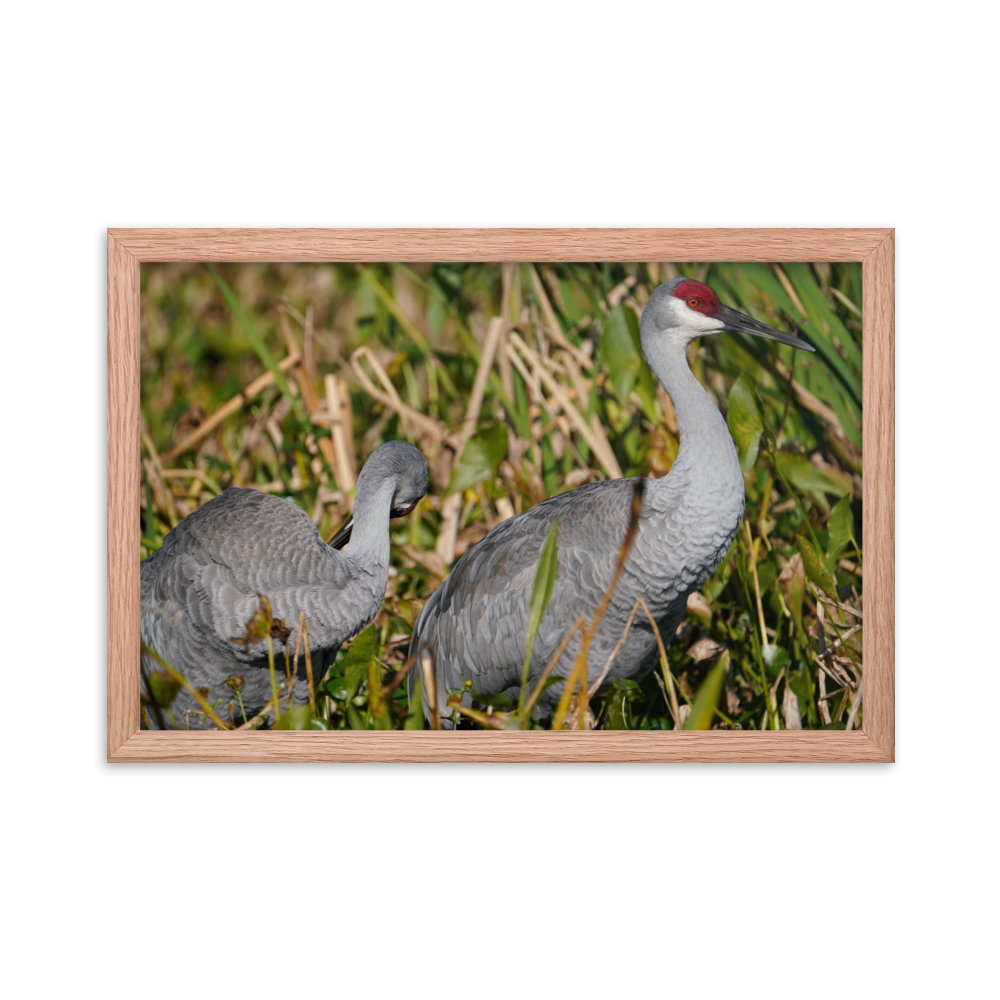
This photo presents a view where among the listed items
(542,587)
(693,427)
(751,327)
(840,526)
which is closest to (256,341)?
(542,587)

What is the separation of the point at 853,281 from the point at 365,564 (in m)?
1.31

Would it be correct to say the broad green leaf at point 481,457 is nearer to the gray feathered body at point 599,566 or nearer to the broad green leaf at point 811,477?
the gray feathered body at point 599,566

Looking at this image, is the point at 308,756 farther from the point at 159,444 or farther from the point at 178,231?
the point at 178,231

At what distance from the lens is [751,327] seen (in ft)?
7.85

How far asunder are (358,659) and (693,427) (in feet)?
3.10

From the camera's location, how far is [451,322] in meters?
2.58

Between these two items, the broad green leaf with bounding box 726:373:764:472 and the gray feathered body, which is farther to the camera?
the broad green leaf with bounding box 726:373:764:472

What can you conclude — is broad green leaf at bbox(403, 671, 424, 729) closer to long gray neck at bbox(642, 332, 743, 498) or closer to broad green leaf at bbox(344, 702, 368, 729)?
broad green leaf at bbox(344, 702, 368, 729)

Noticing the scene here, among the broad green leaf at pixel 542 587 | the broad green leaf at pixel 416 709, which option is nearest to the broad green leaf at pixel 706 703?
the broad green leaf at pixel 542 587

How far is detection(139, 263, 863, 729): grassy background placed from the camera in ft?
7.90

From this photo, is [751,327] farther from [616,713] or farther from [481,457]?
[616,713]

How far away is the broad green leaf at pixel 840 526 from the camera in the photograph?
93.5 inches

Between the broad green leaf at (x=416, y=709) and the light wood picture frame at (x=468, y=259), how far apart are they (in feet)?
0.27

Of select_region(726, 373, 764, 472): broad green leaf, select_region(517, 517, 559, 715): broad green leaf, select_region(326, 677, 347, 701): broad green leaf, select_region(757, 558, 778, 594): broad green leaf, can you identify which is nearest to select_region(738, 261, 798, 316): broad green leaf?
select_region(726, 373, 764, 472): broad green leaf
